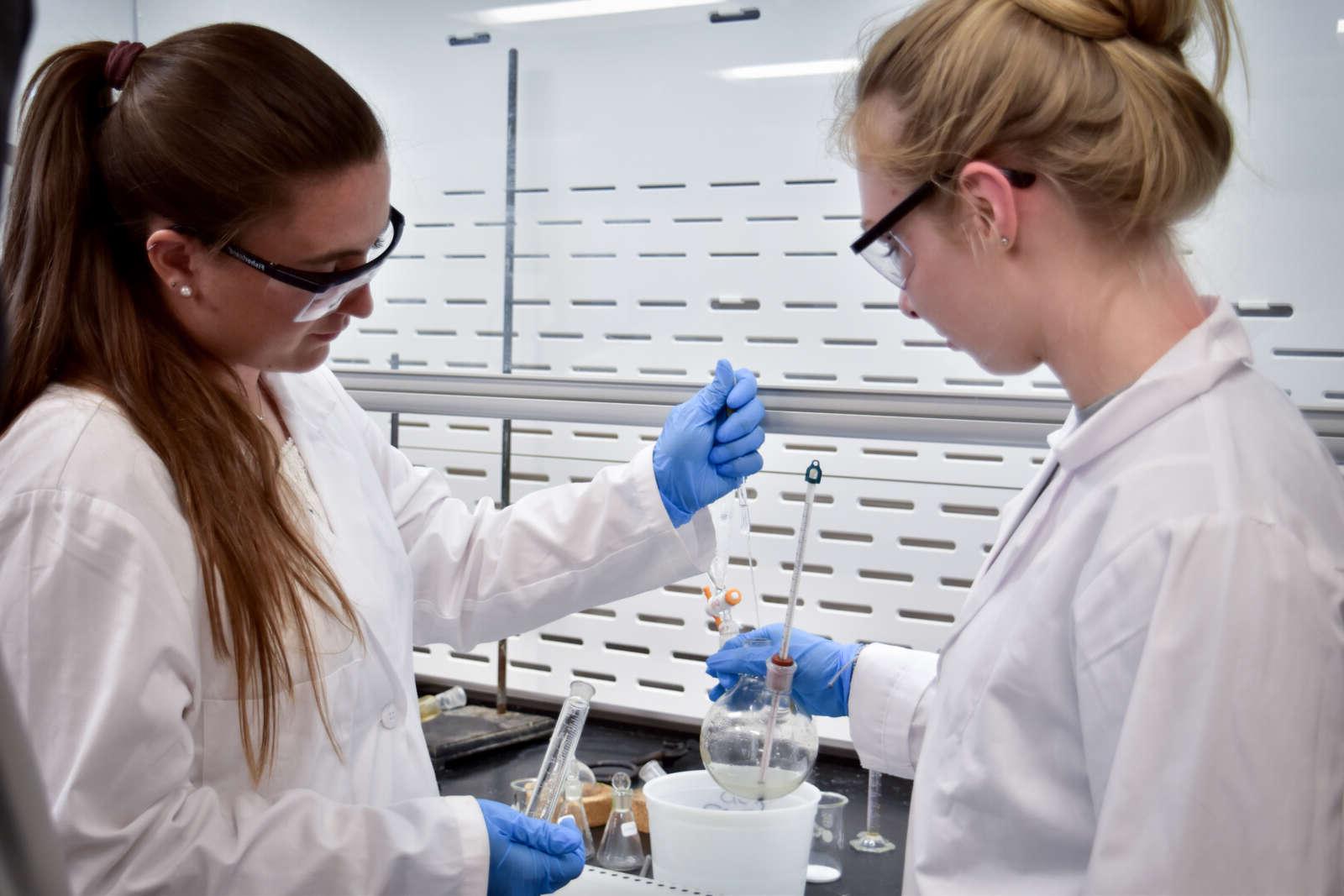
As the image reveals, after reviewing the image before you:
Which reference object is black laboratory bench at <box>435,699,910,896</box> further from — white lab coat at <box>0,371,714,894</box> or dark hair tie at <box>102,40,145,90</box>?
dark hair tie at <box>102,40,145,90</box>

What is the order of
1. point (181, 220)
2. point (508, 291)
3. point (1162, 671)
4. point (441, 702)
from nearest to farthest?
point (1162, 671), point (181, 220), point (508, 291), point (441, 702)

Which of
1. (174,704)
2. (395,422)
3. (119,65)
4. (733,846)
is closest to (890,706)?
(733,846)

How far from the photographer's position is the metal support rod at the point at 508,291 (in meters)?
2.24

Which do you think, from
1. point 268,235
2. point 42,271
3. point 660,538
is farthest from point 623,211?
point 42,271

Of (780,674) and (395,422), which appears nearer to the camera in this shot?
(780,674)

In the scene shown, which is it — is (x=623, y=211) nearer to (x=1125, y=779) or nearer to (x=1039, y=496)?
(x=1039, y=496)

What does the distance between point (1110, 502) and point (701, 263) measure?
3.98ft

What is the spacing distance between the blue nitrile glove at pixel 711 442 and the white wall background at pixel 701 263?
0.36 meters

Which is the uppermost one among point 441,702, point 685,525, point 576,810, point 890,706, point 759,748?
point 685,525

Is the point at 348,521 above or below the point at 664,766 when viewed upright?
above

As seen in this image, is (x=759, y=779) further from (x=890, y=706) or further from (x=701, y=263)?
(x=701, y=263)

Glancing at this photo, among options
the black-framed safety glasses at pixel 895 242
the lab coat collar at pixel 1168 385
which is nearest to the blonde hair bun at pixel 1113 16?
the black-framed safety glasses at pixel 895 242

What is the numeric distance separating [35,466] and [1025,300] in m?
1.00

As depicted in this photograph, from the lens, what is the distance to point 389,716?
1467 mm
